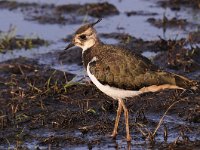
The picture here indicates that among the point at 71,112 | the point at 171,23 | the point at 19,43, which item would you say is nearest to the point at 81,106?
the point at 71,112

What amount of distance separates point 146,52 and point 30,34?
224 cm

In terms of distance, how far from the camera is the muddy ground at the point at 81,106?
27.9ft

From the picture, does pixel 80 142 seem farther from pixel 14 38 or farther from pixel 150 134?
pixel 14 38

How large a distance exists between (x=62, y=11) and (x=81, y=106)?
5217mm

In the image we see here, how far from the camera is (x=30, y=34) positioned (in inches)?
514

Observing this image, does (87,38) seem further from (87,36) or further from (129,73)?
(129,73)

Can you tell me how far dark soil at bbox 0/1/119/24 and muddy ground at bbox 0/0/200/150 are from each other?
161 cm

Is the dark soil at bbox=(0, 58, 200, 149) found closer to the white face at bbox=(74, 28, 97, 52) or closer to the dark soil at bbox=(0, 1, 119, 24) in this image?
the white face at bbox=(74, 28, 97, 52)

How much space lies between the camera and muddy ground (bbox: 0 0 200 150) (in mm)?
8516

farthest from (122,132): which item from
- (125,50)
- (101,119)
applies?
(125,50)

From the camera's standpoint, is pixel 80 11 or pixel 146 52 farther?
pixel 80 11

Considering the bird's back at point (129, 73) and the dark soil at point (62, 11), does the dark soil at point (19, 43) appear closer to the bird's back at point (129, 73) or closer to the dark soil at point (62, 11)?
the dark soil at point (62, 11)

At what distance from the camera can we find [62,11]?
47.6 ft

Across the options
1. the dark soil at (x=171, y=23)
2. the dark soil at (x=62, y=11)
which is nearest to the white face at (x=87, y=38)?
the dark soil at (x=171, y=23)
